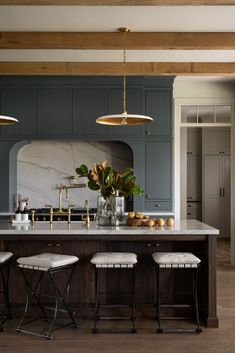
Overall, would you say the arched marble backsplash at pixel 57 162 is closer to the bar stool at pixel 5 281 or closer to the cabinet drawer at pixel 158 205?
the cabinet drawer at pixel 158 205

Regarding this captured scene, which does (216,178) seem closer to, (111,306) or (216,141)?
(216,141)

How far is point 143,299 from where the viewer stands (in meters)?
4.13

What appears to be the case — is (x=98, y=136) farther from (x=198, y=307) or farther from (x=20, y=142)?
(x=198, y=307)

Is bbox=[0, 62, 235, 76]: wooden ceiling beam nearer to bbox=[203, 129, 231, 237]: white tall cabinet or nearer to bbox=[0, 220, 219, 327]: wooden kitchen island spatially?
bbox=[0, 220, 219, 327]: wooden kitchen island

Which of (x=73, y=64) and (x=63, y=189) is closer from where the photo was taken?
(x=73, y=64)

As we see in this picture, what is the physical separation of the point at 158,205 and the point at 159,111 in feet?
4.65

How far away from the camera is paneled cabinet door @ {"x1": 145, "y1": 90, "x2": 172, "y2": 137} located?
21.7 feet

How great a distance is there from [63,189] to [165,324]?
11.9 feet

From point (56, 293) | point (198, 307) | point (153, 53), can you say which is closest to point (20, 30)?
point (153, 53)

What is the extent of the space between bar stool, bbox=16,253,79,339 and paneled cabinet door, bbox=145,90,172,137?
3.15 m

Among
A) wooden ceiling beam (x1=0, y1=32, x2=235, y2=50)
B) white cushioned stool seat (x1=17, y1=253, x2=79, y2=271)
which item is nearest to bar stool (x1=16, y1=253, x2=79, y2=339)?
white cushioned stool seat (x1=17, y1=253, x2=79, y2=271)

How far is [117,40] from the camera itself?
15.7 feet

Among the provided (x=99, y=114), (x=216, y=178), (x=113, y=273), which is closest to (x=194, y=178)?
(x=216, y=178)

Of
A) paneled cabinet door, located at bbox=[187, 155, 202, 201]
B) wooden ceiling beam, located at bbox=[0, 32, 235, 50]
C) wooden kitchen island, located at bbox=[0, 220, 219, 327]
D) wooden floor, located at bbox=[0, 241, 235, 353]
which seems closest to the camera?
wooden floor, located at bbox=[0, 241, 235, 353]
